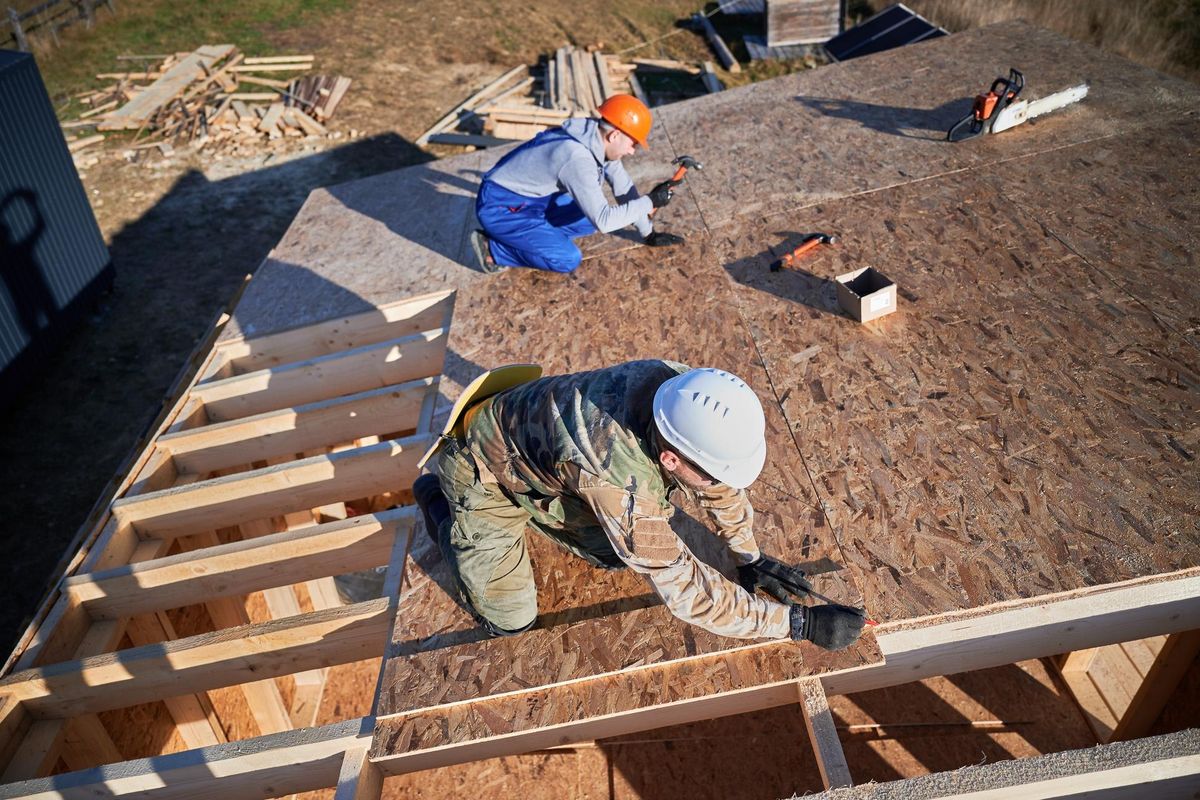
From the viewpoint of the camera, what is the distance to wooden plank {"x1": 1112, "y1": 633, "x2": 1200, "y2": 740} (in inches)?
175

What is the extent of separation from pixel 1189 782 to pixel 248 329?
6.60m

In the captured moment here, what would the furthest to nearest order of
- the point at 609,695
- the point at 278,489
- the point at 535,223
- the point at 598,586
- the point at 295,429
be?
the point at 535,223, the point at 295,429, the point at 278,489, the point at 598,586, the point at 609,695

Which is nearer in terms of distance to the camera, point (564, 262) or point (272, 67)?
point (564, 262)

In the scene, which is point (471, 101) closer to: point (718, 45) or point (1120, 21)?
point (718, 45)

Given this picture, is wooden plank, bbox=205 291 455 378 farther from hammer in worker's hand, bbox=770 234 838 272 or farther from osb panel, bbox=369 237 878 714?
hammer in worker's hand, bbox=770 234 838 272

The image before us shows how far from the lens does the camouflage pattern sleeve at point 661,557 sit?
2922 millimetres

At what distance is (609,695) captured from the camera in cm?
343

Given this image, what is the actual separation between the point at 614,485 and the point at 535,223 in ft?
11.8

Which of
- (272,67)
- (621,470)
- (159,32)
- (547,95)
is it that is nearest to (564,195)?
(621,470)

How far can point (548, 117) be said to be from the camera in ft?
39.7

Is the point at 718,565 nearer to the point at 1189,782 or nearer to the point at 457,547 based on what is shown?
the point at 457,547

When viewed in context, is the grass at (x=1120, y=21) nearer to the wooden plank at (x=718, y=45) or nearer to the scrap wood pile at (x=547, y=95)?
the wooden plank at (x=718, y=45)

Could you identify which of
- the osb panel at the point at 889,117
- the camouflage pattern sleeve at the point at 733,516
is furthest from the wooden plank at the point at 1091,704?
the osb panel at the point at 889,117

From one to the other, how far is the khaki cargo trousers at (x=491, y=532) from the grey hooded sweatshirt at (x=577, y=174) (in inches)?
101
